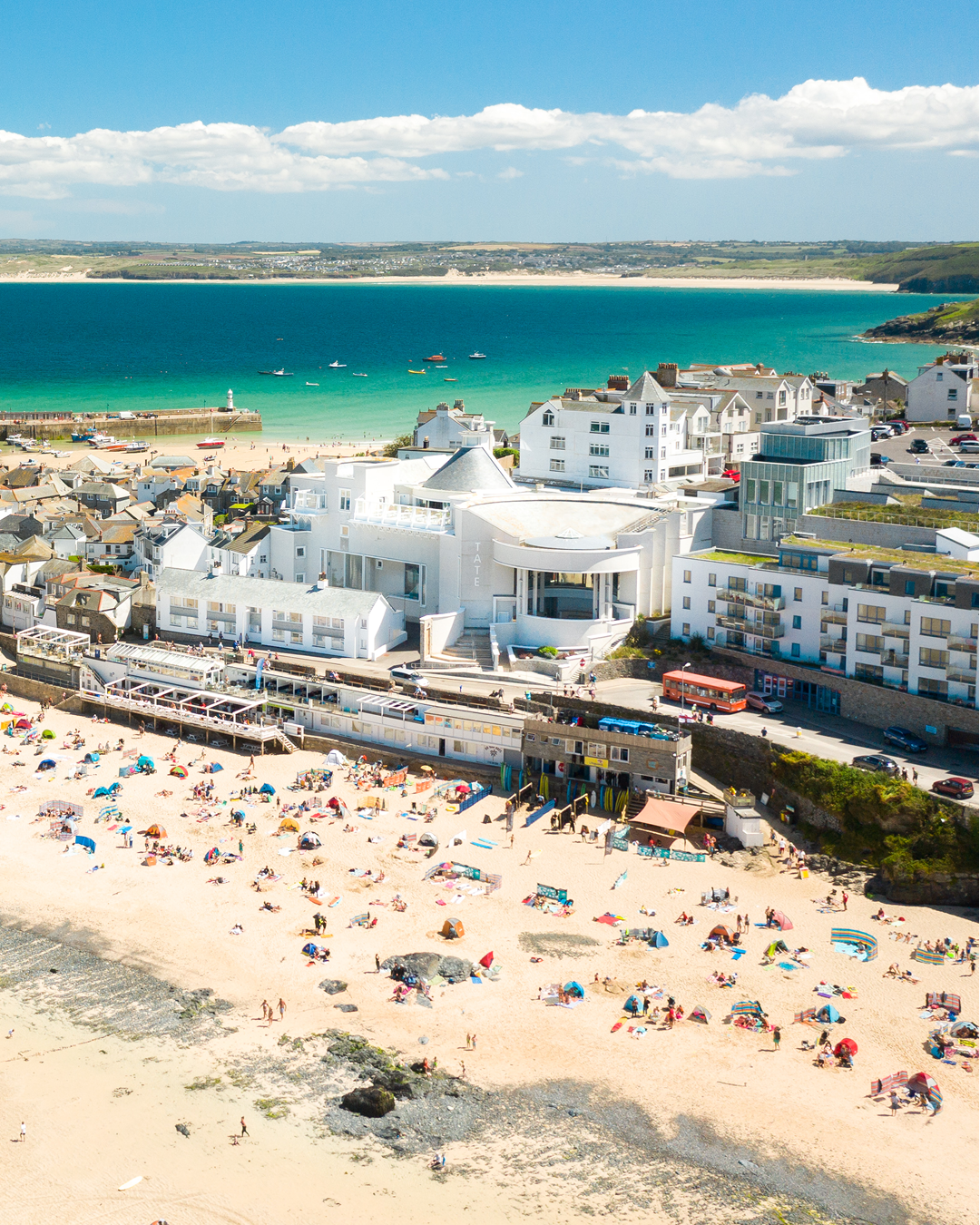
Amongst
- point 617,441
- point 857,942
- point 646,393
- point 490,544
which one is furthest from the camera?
point 617,441

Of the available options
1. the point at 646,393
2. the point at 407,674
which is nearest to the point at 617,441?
the point at 646,393

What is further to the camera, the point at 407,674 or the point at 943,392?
the point at 943,392

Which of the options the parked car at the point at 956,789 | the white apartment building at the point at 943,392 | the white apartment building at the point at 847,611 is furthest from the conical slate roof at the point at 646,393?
the white apartment building at the point at 943,392

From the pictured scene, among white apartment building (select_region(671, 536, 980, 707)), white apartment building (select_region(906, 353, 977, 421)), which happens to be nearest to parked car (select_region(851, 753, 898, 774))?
white apartment building (select_region(671, 536, 980, 707))

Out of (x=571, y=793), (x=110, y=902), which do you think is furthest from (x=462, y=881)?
(x=110, y=902)

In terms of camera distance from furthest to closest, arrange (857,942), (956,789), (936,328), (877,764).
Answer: (936,328) → (877,764) → (956,789) → (857,942)

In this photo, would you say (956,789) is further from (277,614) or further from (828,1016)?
(277,614)

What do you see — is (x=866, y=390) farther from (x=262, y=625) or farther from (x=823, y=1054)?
(x=823, y=1054)
